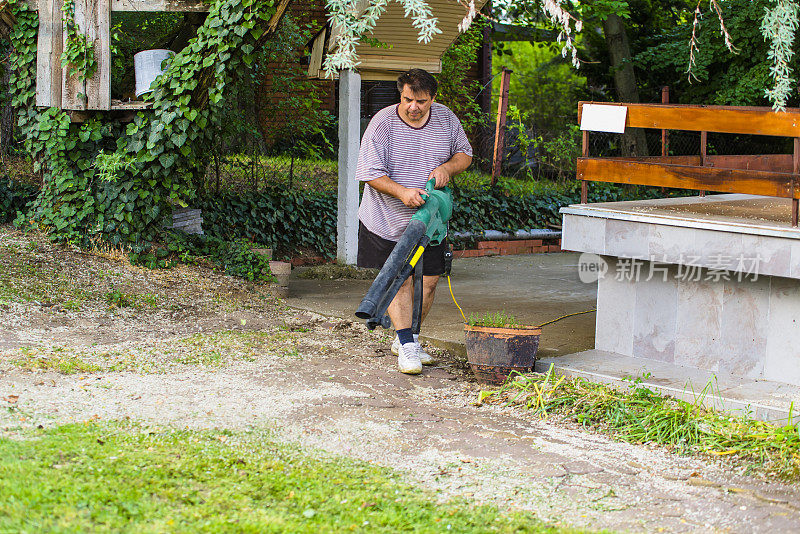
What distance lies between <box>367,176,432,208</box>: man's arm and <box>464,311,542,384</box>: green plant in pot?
2.60 ft

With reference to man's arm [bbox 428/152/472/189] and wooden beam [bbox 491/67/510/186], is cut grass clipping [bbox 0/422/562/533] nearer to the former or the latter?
man's arm [bbox 428/152/472/189]

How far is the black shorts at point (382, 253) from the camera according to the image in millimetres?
5328

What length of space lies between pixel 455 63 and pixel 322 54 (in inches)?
117

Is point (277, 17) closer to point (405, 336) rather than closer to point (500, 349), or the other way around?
point (405, 336)

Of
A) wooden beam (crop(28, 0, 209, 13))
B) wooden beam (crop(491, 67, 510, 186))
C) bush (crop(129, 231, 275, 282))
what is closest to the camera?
wooden beam (crop(28, 0, 209, 13))

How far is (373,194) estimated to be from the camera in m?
5.39

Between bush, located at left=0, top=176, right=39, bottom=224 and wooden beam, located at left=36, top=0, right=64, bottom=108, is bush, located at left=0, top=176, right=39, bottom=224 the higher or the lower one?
the lower one

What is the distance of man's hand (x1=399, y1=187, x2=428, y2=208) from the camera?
4.98m

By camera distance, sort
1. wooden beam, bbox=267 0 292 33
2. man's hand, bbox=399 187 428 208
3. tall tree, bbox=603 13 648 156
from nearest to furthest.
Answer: man's hand, bbox=399 187 428 208, wooden beam, bbox=267 0 292 33, tall tree, bbox=603 13 648 156

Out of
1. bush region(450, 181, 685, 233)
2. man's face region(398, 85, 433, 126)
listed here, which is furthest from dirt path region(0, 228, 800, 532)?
bush region(450, 181, 685, 233)

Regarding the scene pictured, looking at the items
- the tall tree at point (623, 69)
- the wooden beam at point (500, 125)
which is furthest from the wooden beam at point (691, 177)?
the tall tree at point (623, 69)

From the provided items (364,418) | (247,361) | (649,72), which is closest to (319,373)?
(247,361)

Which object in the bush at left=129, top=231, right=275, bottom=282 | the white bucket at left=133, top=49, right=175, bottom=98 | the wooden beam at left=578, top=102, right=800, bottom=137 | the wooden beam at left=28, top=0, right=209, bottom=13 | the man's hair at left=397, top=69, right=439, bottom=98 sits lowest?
the bush at left=129, top=231, right=275, bottom=282

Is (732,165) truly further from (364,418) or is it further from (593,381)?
(364,418)
